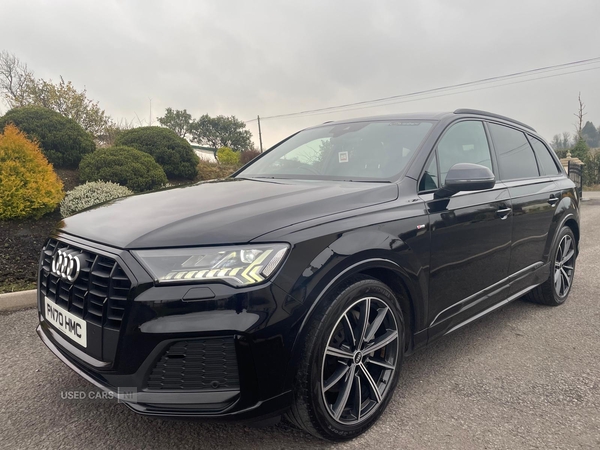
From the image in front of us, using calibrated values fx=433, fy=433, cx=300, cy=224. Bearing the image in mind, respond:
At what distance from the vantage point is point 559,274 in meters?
4.14

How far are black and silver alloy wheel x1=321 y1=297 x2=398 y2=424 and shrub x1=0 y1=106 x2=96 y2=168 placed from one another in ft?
24.2

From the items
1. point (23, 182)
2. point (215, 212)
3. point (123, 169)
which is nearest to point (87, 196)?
point (23, 182)

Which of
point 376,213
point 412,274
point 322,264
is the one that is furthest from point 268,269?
point 412,274

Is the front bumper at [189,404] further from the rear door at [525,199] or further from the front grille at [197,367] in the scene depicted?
the rear door at [525,199]

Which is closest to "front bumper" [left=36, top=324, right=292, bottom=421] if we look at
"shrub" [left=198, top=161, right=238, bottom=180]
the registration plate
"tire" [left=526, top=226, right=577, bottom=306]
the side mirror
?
the registration plate

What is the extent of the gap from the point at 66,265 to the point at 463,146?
259 centimetres

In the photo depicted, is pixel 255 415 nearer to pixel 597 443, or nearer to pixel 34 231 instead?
pixel 597 443

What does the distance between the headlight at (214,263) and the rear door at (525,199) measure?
7.32ft

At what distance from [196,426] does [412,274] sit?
1.38 meters

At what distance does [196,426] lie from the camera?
2.23m

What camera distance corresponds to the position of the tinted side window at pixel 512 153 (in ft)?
11.3

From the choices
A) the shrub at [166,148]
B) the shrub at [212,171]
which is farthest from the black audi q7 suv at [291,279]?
the shrub at [212,171]

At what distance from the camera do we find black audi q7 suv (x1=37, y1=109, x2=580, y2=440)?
1715mm

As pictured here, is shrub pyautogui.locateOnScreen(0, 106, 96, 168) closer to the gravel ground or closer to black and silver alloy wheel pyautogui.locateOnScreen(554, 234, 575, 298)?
the gravel ground
